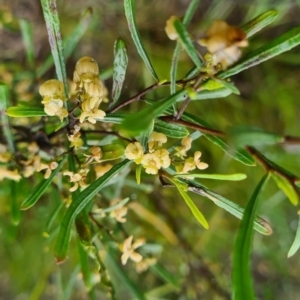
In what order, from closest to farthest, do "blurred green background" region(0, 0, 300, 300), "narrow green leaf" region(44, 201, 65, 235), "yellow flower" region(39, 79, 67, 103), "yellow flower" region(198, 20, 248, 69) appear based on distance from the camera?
"yellow flower" region(198, 20, 248, 69) → "yellow flower" region(39, 79, 67, 103) → "narrow green leaf" region(44, 201, 65, 235) → "blurred green background" region(0, 0, 300, 300)

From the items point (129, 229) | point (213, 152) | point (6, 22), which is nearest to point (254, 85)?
point (213, 152)

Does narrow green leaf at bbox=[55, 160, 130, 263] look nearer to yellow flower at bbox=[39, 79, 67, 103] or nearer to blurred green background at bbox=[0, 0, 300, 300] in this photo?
yellow flower at bbox=[39, 79, 67, 103]

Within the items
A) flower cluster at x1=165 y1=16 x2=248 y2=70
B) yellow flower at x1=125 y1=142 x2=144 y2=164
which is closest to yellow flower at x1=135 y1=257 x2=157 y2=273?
yellow flower at x1=125 y1=142 x2=144 y2=164

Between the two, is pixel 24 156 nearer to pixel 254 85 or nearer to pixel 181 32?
pixel 181 32

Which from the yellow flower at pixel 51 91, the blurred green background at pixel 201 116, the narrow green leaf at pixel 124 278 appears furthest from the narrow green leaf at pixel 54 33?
the blurred green background at pixel 201 116

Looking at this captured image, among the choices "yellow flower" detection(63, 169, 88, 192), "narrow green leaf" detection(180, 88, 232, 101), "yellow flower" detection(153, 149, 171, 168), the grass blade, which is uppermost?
"narrow green leaf" detection(180, 88, 232, 101)

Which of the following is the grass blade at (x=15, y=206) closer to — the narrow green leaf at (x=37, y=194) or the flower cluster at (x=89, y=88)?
the narrow green leaf at (x=37, y=194)

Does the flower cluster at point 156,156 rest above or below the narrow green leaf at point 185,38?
below
